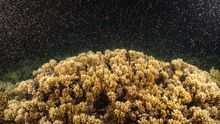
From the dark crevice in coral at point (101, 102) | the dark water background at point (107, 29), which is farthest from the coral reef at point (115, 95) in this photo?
the dark water background at point (107, 29)

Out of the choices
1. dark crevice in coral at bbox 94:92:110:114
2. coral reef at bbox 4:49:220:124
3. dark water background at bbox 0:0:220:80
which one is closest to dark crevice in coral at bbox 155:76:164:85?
coral reef at bbox 4:49:220:124

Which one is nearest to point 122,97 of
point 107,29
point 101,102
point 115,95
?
point 115,95

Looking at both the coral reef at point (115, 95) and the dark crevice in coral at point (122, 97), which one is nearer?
the coral reef at point (115, 95)

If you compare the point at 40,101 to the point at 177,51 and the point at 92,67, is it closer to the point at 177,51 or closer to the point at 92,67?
the point at 92,67

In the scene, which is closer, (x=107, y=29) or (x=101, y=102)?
(x=101, y=102)

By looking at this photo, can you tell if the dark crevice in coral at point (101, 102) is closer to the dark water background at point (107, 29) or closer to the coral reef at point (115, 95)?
the coral reef at point (115, 95)

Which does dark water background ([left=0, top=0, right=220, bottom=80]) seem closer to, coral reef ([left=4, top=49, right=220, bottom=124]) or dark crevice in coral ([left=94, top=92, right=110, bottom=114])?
coral reef ([left=4, top=49, right=220, bottom=124])

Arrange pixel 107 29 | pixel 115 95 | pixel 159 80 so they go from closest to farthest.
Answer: pixel 115 95, pixel 159 80, pixel 107 29

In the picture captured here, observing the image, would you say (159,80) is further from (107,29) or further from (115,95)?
(107,29)
